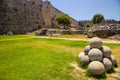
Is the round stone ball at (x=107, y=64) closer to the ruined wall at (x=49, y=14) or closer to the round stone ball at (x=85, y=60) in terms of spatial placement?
the round stone ball at (x=85, y=60)

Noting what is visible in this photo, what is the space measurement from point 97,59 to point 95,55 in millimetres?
256

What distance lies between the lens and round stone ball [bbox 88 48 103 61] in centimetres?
1223

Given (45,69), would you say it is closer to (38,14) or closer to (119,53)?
(119,53)

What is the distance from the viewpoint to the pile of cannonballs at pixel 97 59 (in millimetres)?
11438

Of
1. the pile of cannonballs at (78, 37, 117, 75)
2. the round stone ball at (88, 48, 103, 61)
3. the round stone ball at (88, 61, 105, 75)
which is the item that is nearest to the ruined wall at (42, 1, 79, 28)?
the pile of cannonballs at (78, 37, 117, 75)

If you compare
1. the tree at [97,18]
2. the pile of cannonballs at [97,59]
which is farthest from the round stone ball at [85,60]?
the tree at [97,18]

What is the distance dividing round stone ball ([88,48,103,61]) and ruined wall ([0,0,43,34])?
128 feet

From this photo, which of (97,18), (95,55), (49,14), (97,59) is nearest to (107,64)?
(97,59)

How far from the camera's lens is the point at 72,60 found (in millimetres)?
14656

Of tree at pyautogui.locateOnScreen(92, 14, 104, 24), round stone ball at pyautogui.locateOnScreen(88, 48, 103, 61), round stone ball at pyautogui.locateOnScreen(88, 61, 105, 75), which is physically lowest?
round stone ball at pyautogui.locateOnScreen(88, 61, 105, 75)

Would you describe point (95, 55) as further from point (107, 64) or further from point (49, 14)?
point (49, 14)

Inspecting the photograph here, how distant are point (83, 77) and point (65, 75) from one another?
3.00ft

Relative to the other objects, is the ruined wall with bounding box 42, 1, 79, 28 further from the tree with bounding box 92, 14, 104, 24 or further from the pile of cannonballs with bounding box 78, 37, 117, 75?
the pile of cannonballs with bounding box 78, 37, 117, 75

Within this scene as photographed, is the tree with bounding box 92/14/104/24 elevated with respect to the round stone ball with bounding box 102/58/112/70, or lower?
elevated
